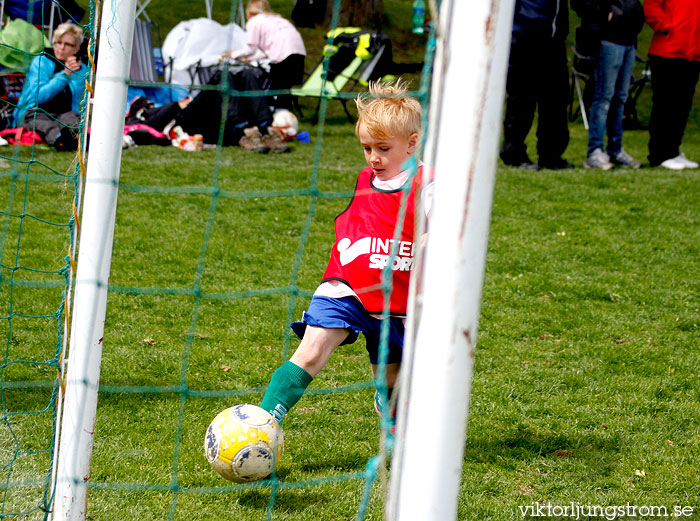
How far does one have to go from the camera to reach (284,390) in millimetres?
2963

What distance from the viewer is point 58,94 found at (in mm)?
7754

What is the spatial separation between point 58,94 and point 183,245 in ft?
9.97

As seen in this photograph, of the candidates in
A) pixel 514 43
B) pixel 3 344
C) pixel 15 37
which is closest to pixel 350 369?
pixel 3 344

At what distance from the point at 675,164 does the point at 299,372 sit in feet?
22.9

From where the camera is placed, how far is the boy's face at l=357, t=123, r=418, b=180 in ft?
9.82

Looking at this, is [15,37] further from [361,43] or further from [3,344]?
[3,344]

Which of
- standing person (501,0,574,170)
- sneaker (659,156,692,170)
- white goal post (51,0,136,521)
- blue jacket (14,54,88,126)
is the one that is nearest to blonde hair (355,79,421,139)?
white goal post (51,0,136,521)

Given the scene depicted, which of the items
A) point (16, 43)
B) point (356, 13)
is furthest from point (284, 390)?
point (356, 13)

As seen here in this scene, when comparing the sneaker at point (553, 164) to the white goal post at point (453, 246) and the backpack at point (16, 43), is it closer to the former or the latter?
the backpack at point (16, 43)

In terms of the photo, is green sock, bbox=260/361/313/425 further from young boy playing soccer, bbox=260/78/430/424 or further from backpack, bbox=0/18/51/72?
backpack, bbox=0/18/51/72

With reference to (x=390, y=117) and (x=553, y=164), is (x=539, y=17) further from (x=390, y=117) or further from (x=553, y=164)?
(x=390, y=117)

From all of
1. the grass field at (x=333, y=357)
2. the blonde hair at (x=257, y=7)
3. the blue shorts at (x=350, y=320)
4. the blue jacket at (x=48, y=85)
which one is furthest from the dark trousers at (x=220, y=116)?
the blue shorts at (x=350, y=320)

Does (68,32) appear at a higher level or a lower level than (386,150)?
higher

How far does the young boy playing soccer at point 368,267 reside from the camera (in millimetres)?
2967
